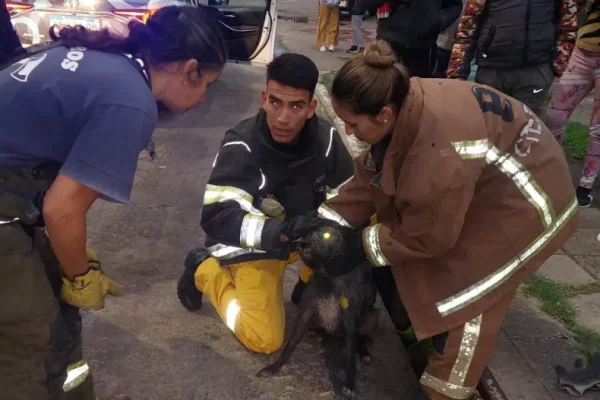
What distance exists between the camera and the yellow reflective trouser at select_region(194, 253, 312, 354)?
9.80ft

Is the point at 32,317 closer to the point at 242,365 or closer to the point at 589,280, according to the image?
the point at 242,365

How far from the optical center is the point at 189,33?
191 cm

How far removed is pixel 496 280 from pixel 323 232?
0.73m

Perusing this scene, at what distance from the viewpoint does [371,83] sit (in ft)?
6.91

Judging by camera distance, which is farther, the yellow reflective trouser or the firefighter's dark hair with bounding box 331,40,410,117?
the yellow reflective trouser

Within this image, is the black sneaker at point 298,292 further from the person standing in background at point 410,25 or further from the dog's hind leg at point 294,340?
the person standing in background at point 410,25

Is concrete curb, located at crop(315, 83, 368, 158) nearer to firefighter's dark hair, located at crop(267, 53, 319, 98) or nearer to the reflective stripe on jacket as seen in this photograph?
firefighter's dark hair, located at crop(267, 53, 319, 98)

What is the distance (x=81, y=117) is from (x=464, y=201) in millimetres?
1333

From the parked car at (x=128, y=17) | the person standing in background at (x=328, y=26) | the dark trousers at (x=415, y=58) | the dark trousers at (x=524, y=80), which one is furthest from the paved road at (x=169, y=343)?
the person standing in background at (x=328, y=26)

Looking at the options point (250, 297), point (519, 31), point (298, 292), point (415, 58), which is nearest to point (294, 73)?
point (250, 297)

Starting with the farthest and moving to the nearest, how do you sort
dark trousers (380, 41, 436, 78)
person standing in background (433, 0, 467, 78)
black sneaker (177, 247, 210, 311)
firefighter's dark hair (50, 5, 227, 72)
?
person standing in background (433, 0, 467, 78), dark trousers (380, 41, 436, 78), black sneaker (177, 247, 210, 311), firefighter's dark hair (50, 5, 227, 72)

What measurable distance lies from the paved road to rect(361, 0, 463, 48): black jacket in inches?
89.8

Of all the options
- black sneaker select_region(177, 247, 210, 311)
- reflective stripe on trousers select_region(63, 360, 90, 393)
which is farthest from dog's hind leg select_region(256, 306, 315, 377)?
reflective stripe on trousers select_region(63, 360, 90, 393)

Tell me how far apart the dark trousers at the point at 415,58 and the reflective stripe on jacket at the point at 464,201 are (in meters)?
3.06
